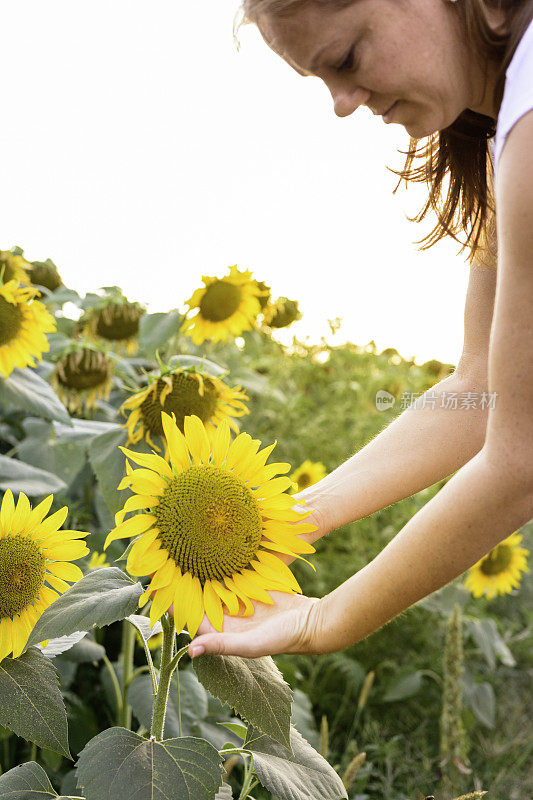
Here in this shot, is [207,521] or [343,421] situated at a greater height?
[343,421]

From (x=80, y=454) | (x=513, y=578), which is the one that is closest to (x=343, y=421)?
(x=513, y=578)

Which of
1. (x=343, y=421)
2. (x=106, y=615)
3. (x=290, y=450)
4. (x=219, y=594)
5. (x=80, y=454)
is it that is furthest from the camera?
(x=343, y=421)

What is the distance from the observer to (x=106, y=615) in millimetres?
818

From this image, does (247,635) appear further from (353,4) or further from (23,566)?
(353,4)

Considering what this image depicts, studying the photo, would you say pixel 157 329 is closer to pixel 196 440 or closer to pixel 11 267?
pixel 11 267

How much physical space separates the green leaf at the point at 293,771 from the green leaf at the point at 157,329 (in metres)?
1.02

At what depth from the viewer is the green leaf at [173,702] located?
4.43 feet

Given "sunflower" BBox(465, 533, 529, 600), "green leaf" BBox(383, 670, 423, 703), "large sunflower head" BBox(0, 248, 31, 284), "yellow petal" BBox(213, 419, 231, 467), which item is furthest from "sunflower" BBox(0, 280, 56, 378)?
"sunflower" BBox(465, 533, 529, 600)

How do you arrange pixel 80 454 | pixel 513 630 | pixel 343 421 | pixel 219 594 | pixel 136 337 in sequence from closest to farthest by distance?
pixel 219 594, pixel 80 454, pixel 136 337, pixel 513 630, pixel 343 421

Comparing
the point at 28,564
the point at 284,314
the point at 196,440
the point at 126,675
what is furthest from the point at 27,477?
the point at 284,314

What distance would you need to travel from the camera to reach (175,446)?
3.10ft

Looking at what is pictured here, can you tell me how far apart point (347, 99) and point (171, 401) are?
654 millimetres

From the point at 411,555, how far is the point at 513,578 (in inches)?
66.3

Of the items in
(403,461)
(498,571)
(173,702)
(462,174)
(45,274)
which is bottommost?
(173,702)
